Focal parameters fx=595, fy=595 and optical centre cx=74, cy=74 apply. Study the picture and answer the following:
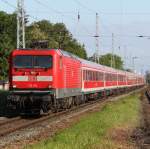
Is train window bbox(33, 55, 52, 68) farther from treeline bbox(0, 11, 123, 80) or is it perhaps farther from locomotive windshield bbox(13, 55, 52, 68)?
treeline bbox(0, 11, 123, 80)

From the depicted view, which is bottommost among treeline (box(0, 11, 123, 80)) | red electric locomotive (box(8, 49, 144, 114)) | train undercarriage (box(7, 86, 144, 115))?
train undercarriage (box(7, 86, 144, 115))

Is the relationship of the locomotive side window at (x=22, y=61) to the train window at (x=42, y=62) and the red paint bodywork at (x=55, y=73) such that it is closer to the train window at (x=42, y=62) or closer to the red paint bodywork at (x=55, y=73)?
the red paint bodywork at (x=55, y=73)

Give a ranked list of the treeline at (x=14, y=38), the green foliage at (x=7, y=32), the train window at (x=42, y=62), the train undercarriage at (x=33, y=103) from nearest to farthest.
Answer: the train undercarriage at (x=33, y=103) < the train window at (x=42, y=62) < the treeline at (x=14, y=38) < the green foliage at (x=7, y=32)

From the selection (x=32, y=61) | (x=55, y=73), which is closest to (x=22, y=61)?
(x=32, y=61)

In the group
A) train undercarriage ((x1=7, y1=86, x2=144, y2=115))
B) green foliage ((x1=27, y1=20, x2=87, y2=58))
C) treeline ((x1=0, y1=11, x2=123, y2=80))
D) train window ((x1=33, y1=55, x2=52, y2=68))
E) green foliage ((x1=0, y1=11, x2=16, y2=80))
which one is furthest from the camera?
green foliage ((x1=27, y1=20, x2=87, y2=58))

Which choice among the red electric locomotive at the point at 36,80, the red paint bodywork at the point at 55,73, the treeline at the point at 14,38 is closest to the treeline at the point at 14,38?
the treeline at the point at 14,38

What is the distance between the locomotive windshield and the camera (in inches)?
1100

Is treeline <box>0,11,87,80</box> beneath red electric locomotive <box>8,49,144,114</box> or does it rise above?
above

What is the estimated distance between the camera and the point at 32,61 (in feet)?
92.0

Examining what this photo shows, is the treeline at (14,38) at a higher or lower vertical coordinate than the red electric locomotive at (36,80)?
higher

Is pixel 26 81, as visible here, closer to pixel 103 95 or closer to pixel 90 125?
pixel 90 125

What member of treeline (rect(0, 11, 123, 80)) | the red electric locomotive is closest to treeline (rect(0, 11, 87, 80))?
treeline (rect(0, 11, 123, 80))

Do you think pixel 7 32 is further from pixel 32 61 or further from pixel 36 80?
pixel 36 80

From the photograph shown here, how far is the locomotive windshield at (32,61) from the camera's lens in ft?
91.7
